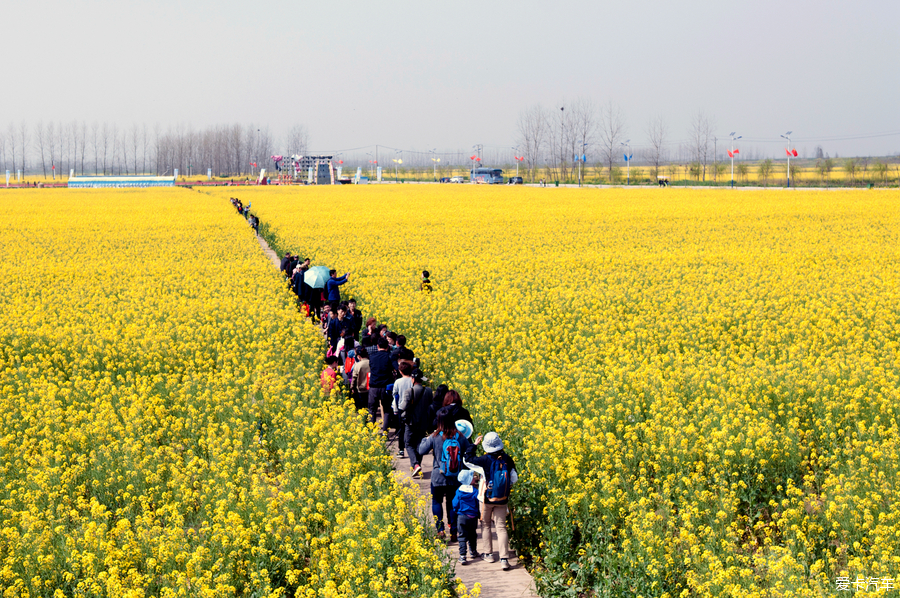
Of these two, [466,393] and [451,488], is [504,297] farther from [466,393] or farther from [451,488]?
[451,488]

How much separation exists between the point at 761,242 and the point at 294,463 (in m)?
26.0

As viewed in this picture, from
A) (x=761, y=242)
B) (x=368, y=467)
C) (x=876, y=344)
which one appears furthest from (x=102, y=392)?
(x=761, y=242)

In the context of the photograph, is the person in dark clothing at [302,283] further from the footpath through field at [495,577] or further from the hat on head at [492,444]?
the hat on head at [492,444]

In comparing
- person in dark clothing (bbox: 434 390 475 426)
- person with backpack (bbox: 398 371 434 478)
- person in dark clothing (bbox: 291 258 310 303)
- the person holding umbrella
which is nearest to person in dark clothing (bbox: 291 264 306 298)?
person in dark clothing (bbox: 291 258 310 303)

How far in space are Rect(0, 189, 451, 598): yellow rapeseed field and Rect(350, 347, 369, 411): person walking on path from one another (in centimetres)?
50

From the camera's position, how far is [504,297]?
18484 mm

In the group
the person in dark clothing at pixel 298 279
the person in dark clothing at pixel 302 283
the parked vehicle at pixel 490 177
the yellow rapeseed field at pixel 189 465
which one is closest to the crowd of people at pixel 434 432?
the yellow rapeseed field at pixel 189 465

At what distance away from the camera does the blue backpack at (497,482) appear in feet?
24.2

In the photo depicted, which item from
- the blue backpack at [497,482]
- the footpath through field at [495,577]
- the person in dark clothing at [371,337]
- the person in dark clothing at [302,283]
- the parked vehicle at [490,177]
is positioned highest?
the parked vehicle at [490,177]

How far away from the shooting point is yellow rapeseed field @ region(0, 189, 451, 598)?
6629mm

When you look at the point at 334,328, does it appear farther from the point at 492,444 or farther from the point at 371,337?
the point at 492,444

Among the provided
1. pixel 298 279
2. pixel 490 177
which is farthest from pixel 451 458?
pixel 490 177

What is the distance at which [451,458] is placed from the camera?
7.88m

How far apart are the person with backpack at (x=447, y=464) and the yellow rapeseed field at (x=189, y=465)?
1.00ft
